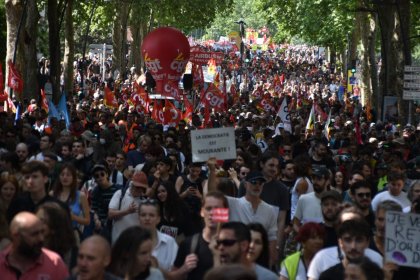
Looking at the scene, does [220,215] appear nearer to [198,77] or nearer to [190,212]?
[190,212]

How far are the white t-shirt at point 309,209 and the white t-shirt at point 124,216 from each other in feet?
4.73

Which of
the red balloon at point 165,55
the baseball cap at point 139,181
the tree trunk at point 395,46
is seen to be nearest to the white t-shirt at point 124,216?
the baseball cap at point 139,181

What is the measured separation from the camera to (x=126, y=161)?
15.6 metres

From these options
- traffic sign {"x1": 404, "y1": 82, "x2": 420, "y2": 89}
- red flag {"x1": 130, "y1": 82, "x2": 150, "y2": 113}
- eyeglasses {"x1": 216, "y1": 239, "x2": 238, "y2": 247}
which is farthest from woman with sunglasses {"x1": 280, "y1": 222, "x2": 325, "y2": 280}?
red flag {"x1": 130, "y1": 82, "x2": 150, "y2": 113}

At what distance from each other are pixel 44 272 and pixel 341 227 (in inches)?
78.0

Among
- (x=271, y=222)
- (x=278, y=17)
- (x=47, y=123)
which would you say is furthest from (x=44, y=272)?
(x=278, y=17)

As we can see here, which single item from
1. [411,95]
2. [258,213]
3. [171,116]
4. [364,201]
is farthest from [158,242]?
[171,116]

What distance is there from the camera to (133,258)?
715 centimetres

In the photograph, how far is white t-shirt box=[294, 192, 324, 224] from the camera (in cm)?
1119

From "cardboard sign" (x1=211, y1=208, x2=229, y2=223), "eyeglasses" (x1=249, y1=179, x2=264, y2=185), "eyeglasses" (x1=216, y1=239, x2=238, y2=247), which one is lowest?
"eyeglasses" (x1=249, y1=179, x2=264, y2=185)

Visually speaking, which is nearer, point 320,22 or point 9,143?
point 9,143

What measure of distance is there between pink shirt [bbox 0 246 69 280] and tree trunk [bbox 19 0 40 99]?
2657 centimetres

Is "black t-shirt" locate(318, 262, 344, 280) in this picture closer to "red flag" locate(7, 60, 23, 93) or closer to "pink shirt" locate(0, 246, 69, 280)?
"pink shirt" locate(0, 246, 69, 280)

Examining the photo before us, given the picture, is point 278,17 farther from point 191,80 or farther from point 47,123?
point 47,123
